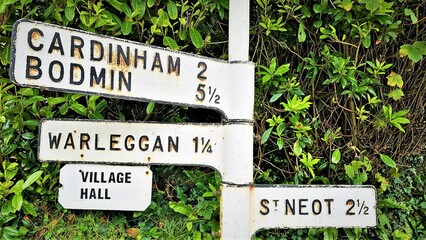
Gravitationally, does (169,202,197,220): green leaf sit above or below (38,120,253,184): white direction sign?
below

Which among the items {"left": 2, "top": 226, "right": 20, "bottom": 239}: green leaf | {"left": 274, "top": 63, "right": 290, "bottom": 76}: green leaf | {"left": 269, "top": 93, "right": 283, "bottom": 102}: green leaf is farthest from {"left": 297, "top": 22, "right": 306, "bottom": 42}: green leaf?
{"left": 2, "top": 226, "right": 20, "bottom": 239}: green leaf

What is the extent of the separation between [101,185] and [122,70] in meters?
0.64

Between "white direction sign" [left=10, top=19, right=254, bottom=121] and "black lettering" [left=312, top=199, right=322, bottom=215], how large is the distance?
0.45 m

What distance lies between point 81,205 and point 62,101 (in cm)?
57

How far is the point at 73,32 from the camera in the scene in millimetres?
1204

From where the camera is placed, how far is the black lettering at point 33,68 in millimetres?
1122

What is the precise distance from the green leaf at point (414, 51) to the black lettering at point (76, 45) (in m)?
1.75

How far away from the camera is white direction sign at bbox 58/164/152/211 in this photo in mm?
1662

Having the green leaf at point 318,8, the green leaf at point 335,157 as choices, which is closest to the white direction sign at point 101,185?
the green leaf at point 335,157

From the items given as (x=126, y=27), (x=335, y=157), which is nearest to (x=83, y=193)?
(x=126, y=27)

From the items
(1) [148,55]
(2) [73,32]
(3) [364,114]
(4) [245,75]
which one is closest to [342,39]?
(3) [364,114]

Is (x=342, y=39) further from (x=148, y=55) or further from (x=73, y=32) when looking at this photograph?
(x=73, y=32)

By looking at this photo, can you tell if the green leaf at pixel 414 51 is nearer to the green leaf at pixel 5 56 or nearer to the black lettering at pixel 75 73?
the black lettering at pixel 75 73

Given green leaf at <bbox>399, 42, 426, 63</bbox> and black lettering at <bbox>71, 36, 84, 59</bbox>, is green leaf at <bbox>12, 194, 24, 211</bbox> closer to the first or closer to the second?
black lettering at <bbox>71, 36, 84, 59</bbox>
